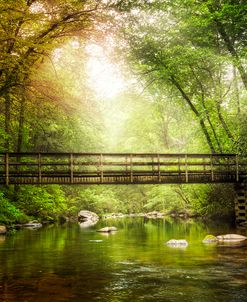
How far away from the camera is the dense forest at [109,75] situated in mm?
12758

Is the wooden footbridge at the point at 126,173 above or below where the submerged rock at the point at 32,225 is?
above

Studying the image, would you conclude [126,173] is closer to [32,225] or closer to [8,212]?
[8,212]

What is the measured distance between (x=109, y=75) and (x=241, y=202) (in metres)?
10.3

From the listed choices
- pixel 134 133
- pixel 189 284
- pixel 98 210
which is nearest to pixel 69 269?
pixel 189 284

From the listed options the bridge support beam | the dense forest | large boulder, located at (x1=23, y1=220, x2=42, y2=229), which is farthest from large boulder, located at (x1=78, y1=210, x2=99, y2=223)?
the bridge support beam

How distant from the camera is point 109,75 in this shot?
72.7 feet

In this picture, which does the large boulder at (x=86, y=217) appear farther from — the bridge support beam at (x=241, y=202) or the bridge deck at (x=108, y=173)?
the bridge support beam at (x=241, y=202)

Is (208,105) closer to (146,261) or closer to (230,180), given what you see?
(230,180)

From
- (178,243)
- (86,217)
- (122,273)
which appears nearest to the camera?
(122,273)

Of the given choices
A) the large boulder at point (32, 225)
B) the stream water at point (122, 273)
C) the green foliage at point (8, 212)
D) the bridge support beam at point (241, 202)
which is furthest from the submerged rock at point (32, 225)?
the bridge support beam at point (241, 202)

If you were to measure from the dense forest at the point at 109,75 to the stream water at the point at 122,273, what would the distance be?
5787 millimetres

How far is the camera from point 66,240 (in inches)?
611

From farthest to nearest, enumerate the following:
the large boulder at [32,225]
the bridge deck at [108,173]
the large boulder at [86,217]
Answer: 1. the large boulder at [86,217]
2. the large boulder at [32,225]
3. the bridge deck at [108,173]

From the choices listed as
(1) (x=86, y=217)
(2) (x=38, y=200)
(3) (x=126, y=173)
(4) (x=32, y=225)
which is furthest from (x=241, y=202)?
(1) (x=86, y=217)
